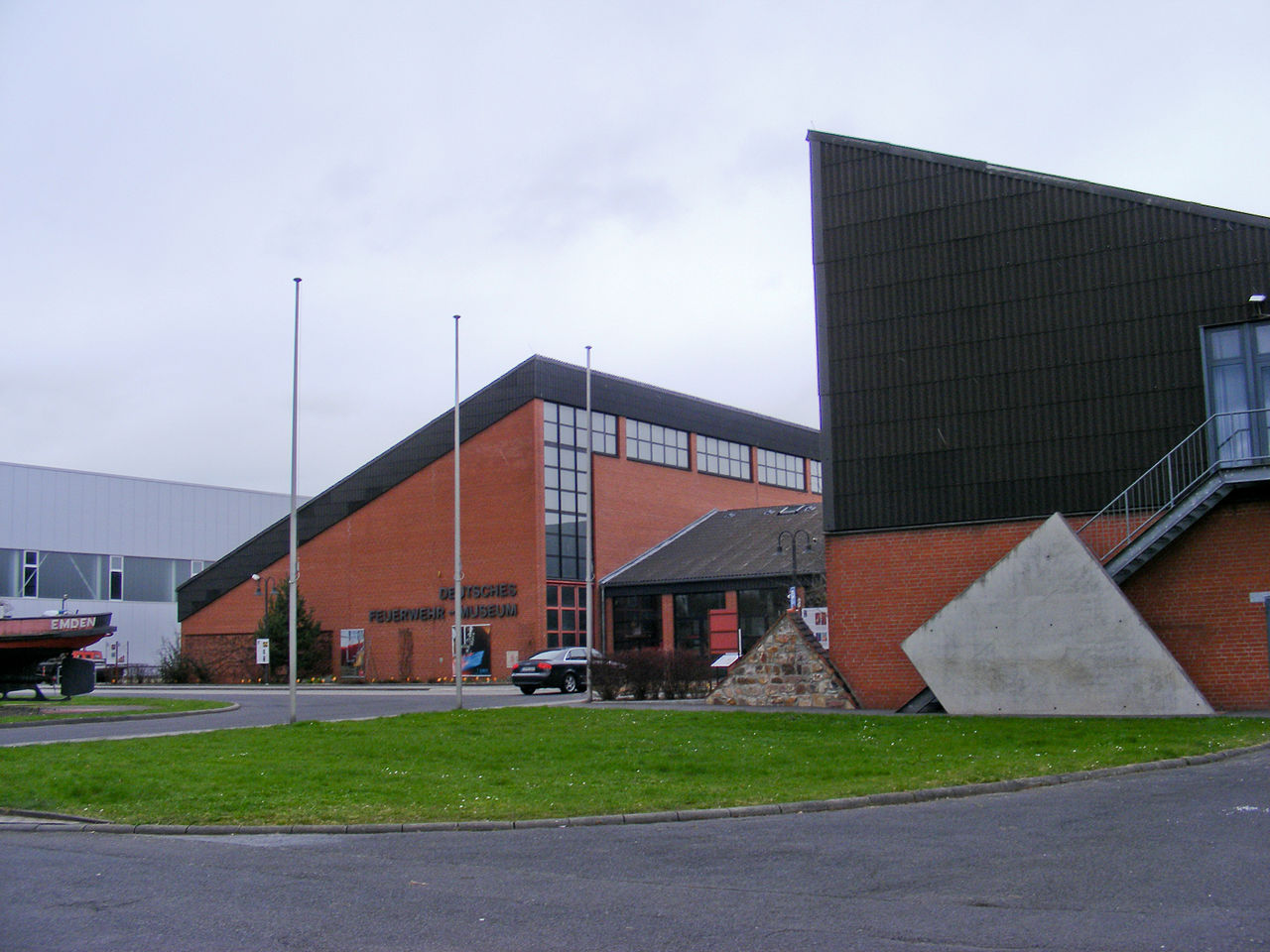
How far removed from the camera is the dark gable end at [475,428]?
5072 cm

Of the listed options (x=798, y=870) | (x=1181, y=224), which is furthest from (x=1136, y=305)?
(x=798, y=870)

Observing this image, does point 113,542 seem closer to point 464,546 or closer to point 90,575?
point 90,575

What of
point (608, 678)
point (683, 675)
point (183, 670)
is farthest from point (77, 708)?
point (183, 670)

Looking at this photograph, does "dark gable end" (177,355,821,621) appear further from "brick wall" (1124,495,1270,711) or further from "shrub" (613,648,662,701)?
"brick wall" (1124,495,1270,711)

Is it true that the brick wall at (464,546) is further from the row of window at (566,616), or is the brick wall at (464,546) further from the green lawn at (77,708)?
the green lawn at (77,708)

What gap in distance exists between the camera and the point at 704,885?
859cm

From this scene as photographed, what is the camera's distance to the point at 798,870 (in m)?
8.99

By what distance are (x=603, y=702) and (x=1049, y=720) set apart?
12211 mm

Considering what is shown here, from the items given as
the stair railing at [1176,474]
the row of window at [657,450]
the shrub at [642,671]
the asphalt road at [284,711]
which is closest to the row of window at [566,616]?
the row of window at [657,450]

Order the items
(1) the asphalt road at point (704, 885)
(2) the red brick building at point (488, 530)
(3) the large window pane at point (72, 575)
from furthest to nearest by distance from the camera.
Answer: (3) the large window pane at point (72, 575), (2) the red brick building at point (488, 530), (1) the asphalt road at point (704, 885)

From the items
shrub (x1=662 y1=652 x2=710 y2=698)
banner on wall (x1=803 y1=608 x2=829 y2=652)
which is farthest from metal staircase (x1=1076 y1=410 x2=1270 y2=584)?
shrub (x1=662 y1=652 x2=710 y2=698)

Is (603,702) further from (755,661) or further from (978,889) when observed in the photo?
(978,889)

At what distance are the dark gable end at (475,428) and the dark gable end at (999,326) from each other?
25051mm

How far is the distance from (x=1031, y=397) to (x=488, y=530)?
97.3ft
